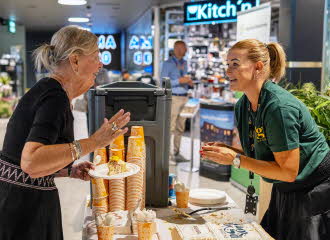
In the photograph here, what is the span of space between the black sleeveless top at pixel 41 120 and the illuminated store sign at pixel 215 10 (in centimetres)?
490

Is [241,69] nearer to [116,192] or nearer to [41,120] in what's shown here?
[116,192]

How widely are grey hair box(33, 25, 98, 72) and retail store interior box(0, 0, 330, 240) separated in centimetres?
15

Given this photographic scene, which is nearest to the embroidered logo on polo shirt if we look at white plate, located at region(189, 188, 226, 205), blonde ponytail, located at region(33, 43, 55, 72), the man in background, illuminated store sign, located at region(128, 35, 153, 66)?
white plate, located at region(189, 188, 226, 205)

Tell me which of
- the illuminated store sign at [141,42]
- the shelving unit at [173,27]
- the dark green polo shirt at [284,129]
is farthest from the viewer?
the illuminated store sign at [141,42]

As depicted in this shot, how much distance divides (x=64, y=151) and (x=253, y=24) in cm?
384

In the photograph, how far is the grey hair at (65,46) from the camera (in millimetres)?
1617

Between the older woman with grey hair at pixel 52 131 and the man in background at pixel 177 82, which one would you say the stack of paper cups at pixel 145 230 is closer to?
the older woman with grey hair at pixel 52 131

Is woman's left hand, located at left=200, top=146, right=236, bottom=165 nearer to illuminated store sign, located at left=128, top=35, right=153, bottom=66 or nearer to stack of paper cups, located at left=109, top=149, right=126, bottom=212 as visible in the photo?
stack of paper cups, located at left=109, top=149, right=126, bottom=212

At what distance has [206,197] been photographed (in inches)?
82.7

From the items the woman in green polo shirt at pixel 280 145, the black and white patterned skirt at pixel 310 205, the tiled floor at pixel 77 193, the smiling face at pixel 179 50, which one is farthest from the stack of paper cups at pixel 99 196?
the smiling face at pixel 179 50

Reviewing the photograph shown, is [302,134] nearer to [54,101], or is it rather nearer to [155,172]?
[155,172]

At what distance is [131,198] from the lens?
1.83 meters

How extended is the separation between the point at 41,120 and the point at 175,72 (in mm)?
5524

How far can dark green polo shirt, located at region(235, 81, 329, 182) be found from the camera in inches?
68.9
